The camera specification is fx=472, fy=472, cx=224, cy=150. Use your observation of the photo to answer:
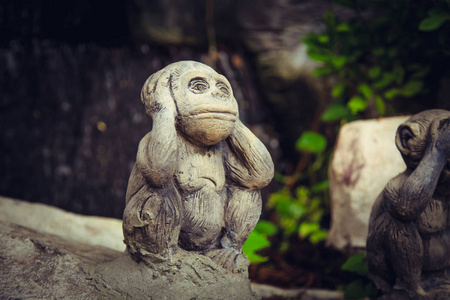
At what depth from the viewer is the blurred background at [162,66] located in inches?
180

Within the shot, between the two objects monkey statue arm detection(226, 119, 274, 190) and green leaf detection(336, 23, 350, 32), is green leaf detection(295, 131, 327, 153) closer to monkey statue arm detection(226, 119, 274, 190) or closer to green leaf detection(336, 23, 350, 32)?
green leaf detection(336, 23, 350, 32)

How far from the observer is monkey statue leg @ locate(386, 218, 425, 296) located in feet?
8.24

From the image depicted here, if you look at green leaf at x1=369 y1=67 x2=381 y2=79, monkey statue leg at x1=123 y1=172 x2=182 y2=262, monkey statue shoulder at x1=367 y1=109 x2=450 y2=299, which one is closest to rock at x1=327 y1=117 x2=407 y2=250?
green leaf at x1=369 y1=67 x2=381 y2=79

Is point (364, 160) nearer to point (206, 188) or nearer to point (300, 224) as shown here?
point (300, 224)

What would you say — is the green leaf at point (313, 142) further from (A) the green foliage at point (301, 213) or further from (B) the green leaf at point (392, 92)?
(B) the green leaf at point (392, 92)

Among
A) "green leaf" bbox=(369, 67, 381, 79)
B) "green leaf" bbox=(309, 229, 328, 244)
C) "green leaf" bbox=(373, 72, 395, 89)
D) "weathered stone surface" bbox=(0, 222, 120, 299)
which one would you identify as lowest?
"green leaf" bbox=(309, 229, 328, 244)

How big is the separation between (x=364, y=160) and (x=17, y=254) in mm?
2581

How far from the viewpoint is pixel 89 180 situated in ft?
16.3

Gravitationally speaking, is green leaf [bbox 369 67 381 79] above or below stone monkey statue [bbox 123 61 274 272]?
above

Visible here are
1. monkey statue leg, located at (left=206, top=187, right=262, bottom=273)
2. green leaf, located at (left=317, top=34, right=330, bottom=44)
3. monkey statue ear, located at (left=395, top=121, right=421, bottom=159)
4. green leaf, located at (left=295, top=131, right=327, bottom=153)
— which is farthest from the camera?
green leaf, located at (left=295, top=131, right=327, bottom=153)

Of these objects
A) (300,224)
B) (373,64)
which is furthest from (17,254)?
(373,64)

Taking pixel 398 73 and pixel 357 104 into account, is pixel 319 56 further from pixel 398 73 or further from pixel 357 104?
pixel 398 73

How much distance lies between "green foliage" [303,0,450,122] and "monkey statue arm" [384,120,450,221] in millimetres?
1462

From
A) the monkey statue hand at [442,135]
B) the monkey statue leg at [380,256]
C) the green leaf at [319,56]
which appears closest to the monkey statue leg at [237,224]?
the monkey statue leg at [380,256]
